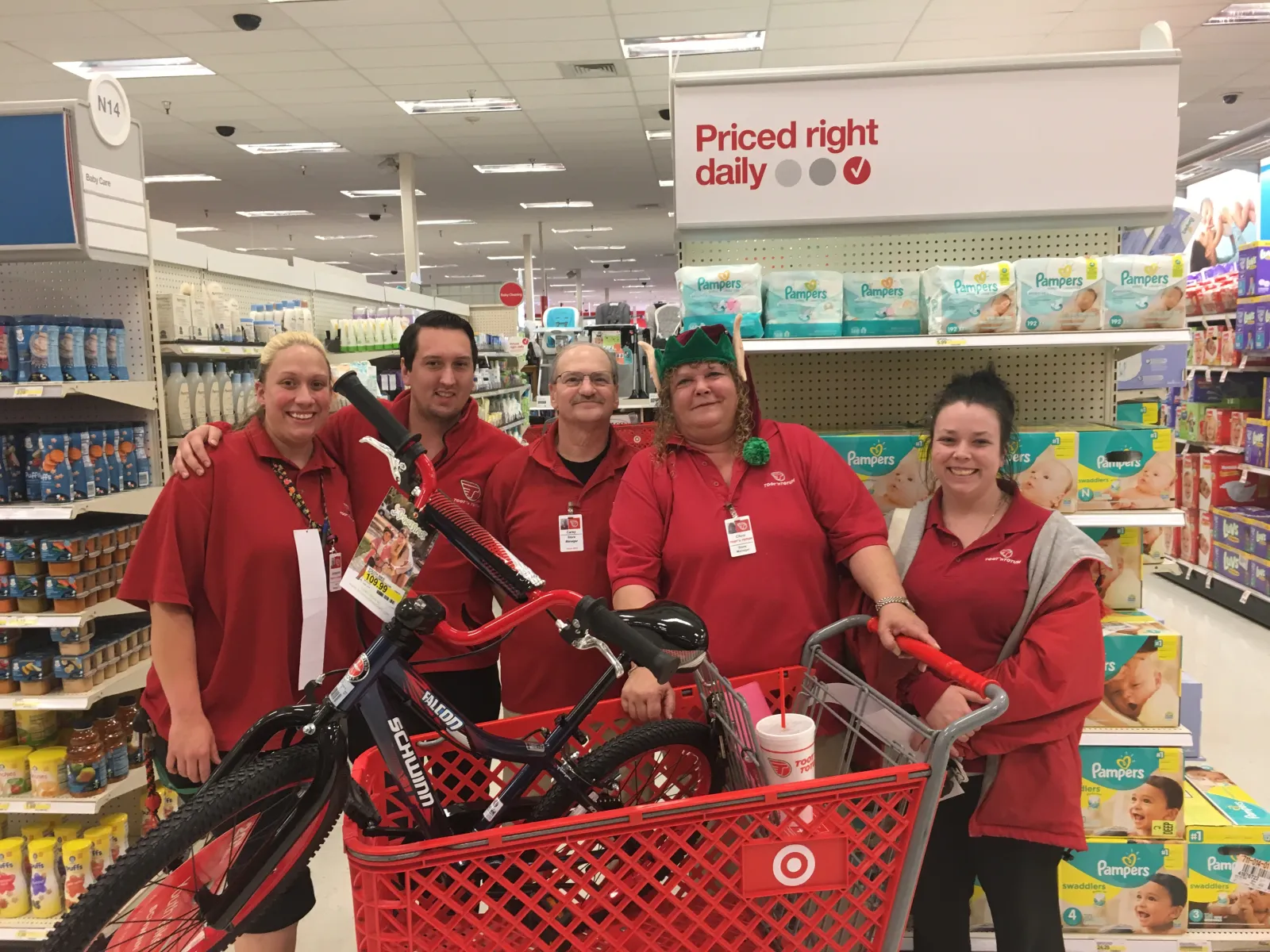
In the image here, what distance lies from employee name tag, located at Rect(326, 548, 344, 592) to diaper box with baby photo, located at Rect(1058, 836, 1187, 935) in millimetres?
2257

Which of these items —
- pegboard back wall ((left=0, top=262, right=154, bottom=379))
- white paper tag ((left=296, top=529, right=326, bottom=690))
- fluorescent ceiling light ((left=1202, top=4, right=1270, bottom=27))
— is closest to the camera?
white paper tag ((left=296, top=529, right=326, bottom=690))

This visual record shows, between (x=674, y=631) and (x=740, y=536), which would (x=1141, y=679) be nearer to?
(x=740, y=536)

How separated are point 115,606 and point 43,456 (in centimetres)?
60

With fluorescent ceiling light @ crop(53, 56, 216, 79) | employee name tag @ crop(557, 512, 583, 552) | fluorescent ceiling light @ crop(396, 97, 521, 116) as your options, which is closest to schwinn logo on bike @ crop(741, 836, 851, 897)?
employee name tag @ crop(557, 512, 583, 552)

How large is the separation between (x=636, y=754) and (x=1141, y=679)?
1667 millimetres

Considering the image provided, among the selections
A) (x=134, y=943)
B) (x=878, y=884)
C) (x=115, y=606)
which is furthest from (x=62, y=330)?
(x=878, y=884)

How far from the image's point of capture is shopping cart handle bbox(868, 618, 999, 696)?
5.05 feet

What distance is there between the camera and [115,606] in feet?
10.4

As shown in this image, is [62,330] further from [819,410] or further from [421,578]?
[819,410]

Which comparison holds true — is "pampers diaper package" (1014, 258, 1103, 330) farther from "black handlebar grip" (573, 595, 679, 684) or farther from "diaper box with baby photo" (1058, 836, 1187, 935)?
"black handlebar grip" (573, 595, 679, 684)

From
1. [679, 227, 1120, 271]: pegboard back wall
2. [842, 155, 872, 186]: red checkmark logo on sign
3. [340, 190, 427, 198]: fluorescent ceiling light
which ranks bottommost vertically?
[679, 227, 1120, 271]: pegboard back wall

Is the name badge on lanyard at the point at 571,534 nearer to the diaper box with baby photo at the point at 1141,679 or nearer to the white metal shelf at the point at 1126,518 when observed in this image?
the white metal shelf at the point at 1126,518

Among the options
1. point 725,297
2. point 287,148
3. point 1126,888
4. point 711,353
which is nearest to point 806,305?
point 725,297

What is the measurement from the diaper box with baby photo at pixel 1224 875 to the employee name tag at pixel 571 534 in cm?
209
